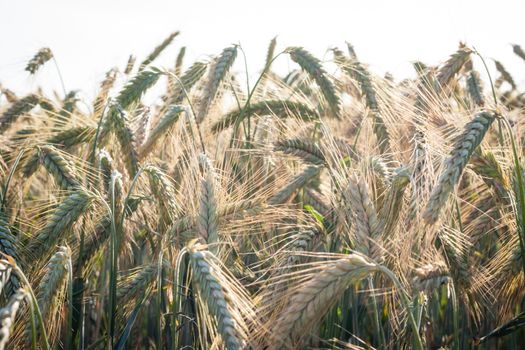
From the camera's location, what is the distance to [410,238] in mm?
2076

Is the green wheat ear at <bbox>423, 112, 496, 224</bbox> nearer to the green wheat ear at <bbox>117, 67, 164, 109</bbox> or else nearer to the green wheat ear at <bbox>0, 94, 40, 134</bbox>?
→ the green wheat ear at <bbox>117, 67, 164, 109</bbox>

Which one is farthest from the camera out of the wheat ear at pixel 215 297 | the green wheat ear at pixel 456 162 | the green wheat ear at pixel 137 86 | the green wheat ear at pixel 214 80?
the green wheat ear at pixel 214 80

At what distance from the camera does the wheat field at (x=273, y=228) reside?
1.95 metres

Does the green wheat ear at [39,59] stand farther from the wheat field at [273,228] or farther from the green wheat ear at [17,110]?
the wheat field at [273,228]

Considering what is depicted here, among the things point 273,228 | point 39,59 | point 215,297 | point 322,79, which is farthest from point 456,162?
→ point 39,59

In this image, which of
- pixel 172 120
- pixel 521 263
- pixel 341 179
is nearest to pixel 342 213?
pixel 341 179

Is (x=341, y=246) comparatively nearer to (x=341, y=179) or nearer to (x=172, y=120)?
(x=341, y=179)

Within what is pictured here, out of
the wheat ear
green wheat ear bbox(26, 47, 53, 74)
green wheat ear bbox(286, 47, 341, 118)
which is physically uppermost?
green wheat ear bbox(26, 47, 53, 74)

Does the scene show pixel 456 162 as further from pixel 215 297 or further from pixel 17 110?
pixel 17 110

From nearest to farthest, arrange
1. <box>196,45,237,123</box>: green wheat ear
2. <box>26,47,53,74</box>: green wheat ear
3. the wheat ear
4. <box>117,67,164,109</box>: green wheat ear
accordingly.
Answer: the wheat ear, <box>117,67,164,109</box>: green wheat ear, <box>196,45,237,123</box>: green wheat ear, <box>26,47,53,74</box>: green wheat ear

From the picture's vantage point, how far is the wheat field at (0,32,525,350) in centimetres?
195

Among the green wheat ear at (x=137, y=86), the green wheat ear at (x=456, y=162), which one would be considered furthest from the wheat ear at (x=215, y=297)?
the green wheat ear at (x=137, y=86)

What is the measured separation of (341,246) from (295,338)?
129 centimetres

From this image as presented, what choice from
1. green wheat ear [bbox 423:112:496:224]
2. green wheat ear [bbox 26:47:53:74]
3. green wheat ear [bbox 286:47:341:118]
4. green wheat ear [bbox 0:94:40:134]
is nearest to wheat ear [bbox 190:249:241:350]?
green wheat ear [bbox 423:112:496:224]
